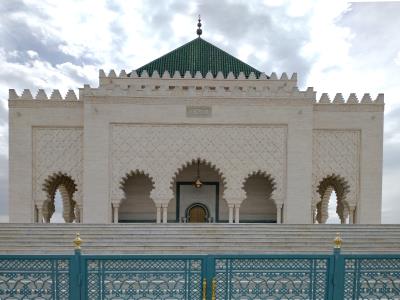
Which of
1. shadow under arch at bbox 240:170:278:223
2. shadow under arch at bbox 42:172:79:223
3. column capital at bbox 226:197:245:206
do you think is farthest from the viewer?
shadow under arch at bbox 42:172:79:223

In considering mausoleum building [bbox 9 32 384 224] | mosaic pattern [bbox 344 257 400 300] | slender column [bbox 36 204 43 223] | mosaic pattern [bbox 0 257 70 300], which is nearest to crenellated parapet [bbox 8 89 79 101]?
mausoleum building [bbox 9 32 384 224]

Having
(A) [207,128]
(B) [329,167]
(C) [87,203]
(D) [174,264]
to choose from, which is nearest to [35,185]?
(C) [87,203]

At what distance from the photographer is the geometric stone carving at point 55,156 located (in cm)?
817

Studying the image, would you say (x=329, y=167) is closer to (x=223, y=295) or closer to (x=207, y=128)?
(x=207, y=128)

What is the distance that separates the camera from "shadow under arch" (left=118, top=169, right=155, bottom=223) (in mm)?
9352

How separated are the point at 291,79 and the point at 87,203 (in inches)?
273

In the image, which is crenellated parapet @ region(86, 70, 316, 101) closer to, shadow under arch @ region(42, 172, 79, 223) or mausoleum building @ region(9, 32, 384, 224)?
mausoleum building @ region(9, 32, 384, 224)

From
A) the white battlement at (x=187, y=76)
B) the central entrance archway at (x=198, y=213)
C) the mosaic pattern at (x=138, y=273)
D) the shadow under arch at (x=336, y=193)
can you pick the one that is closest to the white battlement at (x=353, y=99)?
the white battlement at (x=187, y=76)

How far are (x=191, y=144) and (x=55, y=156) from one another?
3.60 m

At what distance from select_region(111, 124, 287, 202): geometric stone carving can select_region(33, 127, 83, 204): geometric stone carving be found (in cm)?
99

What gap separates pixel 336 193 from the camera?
9766 millimetres

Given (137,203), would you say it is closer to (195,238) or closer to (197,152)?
(197,152)

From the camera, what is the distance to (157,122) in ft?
26.5

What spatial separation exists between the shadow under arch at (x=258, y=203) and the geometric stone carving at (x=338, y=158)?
61.1 inches
